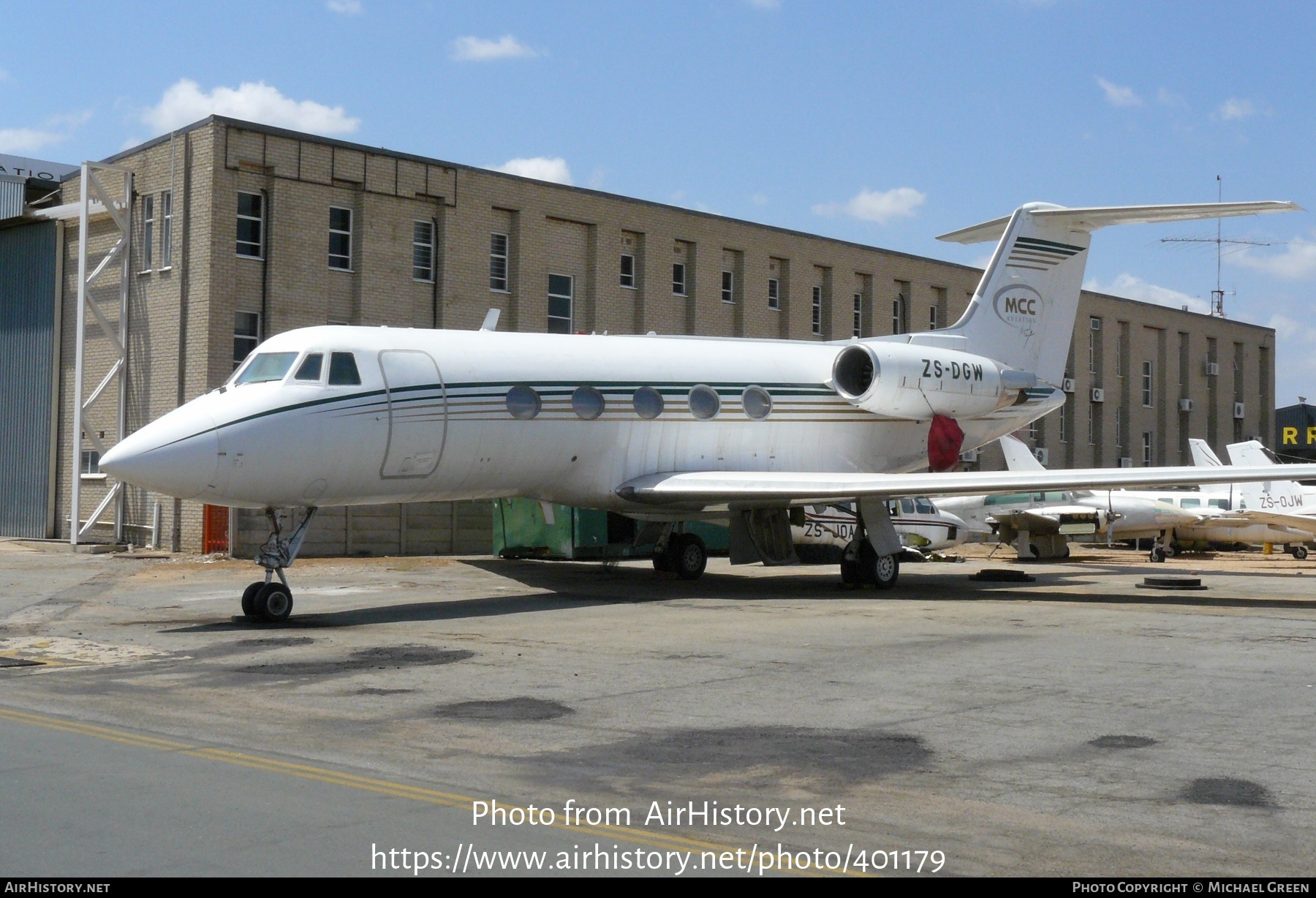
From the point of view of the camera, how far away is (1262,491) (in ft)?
122

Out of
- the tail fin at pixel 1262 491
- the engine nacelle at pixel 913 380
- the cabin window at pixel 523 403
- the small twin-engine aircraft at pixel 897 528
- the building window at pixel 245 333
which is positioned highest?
the building window at pixel 245 333

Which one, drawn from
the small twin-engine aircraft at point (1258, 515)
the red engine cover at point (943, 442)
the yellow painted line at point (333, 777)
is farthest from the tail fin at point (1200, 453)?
the yellow painted line at point (333, 777)

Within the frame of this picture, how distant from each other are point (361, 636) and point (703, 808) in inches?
335

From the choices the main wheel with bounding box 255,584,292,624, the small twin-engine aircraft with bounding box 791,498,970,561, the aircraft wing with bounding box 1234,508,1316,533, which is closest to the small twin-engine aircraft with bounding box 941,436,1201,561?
the aircraft wing with bounding box 1234,508,1316,533

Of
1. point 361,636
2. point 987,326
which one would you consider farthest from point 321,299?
point 361,636

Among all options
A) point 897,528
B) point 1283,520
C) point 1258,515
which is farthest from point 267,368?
point 1258,515

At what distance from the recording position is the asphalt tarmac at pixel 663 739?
5969 millimetres

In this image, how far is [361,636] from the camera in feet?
47.5

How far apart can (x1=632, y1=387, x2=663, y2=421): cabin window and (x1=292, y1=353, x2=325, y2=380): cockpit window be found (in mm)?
5341

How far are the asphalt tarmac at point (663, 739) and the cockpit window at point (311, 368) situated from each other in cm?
305

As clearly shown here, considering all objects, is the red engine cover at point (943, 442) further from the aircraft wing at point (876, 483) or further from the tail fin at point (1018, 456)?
the tail fin at point (1018, 456)

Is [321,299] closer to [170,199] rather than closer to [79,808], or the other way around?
[170,199]

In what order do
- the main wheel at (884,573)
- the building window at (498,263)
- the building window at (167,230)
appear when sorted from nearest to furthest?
the main wheel at (884,573)
the building window at (167,230)
the building window at (498,263)

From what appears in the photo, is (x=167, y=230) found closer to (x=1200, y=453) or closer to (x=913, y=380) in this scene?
(x=913, y=380)
